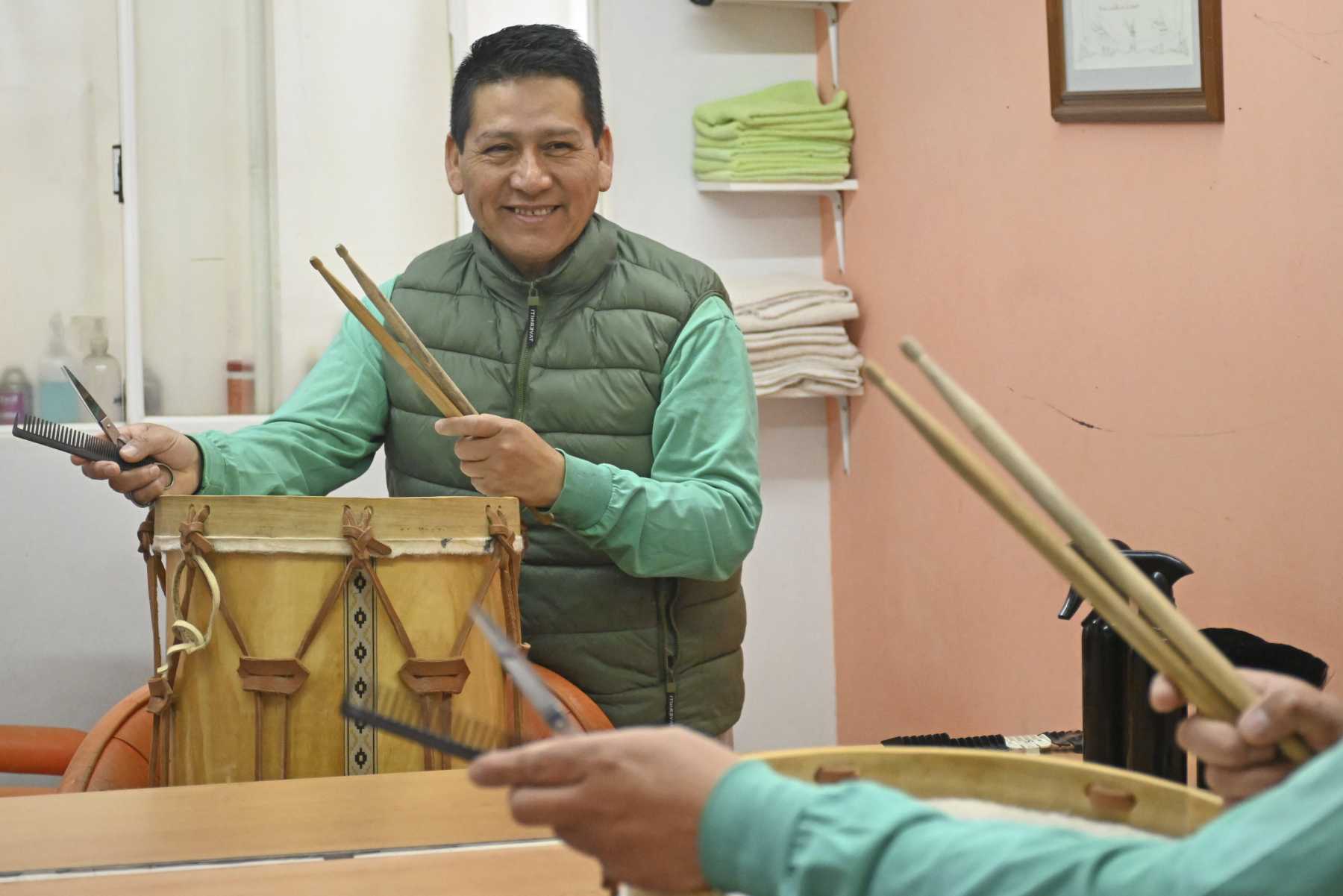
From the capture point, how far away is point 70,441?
1694 millimetres

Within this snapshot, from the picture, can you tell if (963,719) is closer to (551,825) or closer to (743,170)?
(743,170)

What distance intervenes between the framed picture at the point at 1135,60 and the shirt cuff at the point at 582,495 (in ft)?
3.21

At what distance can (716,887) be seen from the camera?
751 mm

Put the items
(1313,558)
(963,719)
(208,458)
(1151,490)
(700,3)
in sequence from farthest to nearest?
(700,3) → (963,719) → (1151,490) → (208,458) → (1313,558)

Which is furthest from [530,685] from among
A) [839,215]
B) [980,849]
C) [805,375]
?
[839,215]

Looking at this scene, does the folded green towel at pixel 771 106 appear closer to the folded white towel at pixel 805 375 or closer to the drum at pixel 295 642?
the folded white towel at pixel 805 375

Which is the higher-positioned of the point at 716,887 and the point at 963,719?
the point at 716,887

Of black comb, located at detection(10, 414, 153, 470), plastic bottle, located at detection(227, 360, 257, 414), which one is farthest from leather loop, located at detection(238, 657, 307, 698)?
plastic bottle, located at detection(227, 360, 257, 414)

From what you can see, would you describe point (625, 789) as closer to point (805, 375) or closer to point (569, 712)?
point (569, 712)

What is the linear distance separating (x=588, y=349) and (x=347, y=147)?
121cm

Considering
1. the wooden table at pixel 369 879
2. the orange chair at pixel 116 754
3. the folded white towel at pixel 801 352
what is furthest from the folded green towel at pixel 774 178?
the wooden table at pixel 369 879

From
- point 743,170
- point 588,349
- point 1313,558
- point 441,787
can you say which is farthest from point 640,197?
point 441,787

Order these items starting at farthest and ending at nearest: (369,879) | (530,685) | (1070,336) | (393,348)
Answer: (1070,336), (393,348), (369,879), (530,685)

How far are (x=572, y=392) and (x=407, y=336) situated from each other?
49 cm
